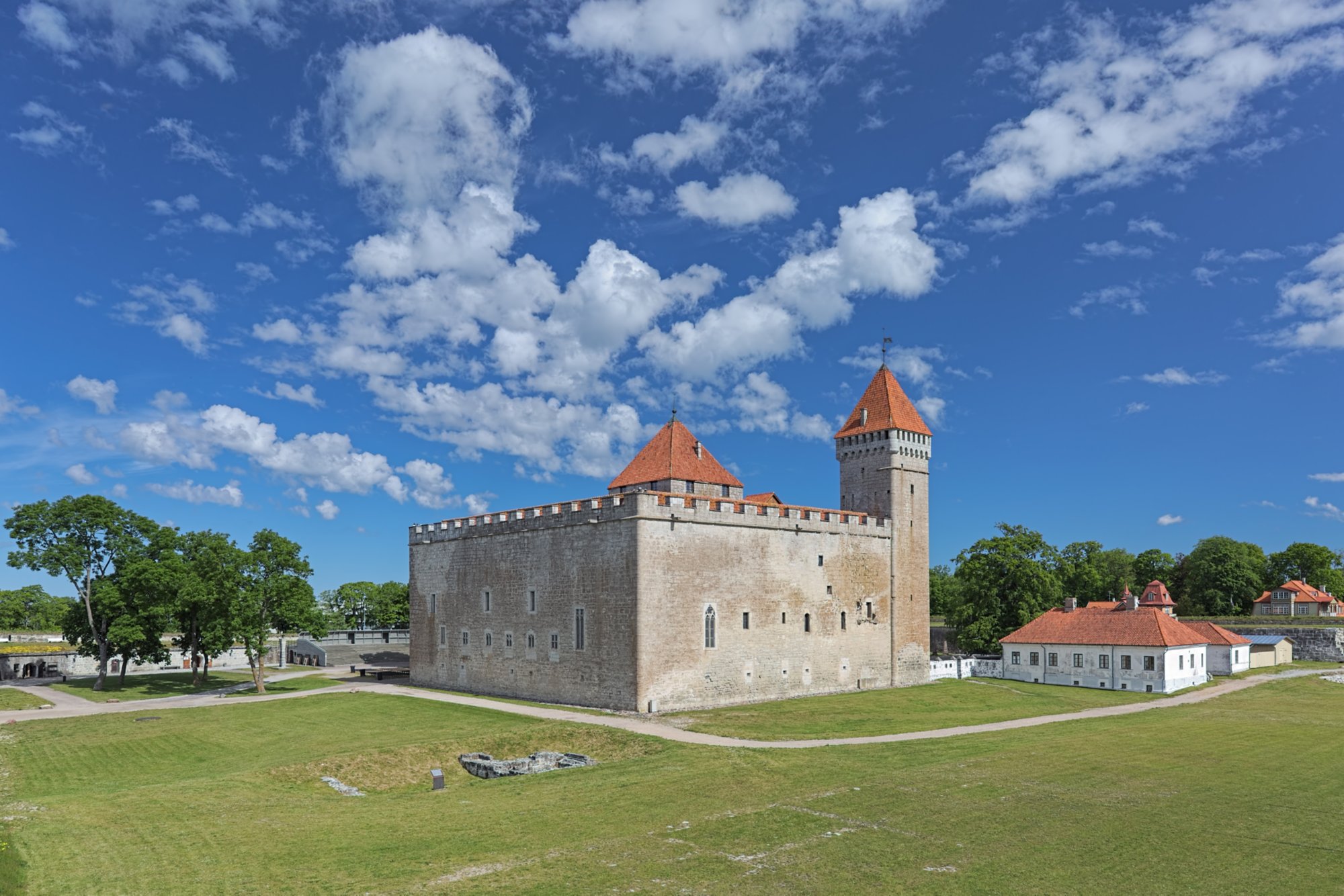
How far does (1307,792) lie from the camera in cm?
2433

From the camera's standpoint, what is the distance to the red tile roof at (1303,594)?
293 feet

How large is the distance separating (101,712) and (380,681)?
1568cm

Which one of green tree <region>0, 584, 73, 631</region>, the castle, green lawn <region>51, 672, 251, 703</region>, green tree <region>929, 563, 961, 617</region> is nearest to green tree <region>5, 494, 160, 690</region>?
green lawn <region>51, 672, 251, 703</region>

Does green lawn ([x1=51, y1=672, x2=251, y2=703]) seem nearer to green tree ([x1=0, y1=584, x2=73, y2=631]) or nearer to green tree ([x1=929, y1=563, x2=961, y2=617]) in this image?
green tree ([x1=0, y1=584, x2=73, y2=631])

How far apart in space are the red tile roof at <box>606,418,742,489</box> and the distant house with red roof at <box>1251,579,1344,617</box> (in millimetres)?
72750

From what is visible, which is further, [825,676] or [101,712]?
[825,676]

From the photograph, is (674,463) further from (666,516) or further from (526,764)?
(526,764)

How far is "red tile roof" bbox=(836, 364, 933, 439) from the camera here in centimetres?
5272

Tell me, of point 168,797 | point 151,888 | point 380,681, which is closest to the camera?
point 151,888

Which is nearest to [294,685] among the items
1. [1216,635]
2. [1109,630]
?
[1109,630]

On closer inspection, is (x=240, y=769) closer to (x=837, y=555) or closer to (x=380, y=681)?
(x=380, y=681)

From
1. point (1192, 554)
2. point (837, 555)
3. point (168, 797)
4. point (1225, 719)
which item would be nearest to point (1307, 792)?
point (1225, 719)

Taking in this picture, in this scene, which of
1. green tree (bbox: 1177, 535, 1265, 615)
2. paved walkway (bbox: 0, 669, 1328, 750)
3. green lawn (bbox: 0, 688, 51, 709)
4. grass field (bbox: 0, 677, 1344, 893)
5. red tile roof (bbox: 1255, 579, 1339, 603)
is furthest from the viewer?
green tree (bbox: 1177, 535, 1265, 615)

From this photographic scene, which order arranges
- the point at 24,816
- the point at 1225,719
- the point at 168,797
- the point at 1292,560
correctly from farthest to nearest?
the point at 1292,560, the point at 1225,719, the point at 168,797, the point at 24,816
